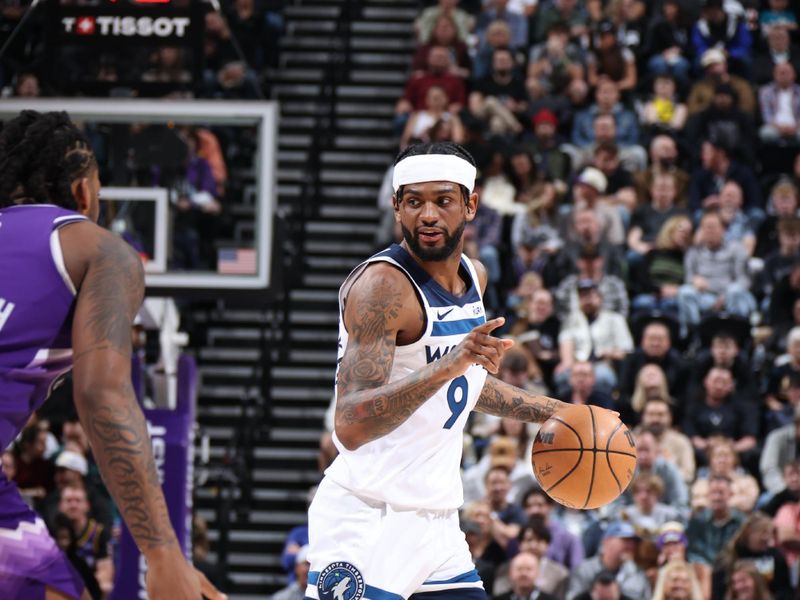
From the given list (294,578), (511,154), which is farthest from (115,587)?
(511,154)

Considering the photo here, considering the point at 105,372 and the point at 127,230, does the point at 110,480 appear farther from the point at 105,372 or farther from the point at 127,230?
the point at 127,230

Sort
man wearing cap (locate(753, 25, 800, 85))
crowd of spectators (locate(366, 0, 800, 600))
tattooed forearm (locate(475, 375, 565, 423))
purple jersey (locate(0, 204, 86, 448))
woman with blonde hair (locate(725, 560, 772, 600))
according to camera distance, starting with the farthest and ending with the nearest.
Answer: man wearing cap (locate(753, 25, 800, 85))
crowd of spectators (locate(366, 0, 800, 600))
woman with blonde hair (locate(725, 560, 772, 600))
tattooed forearm (locate(475, 375, 565, 423))
purple jersey (locate(0, 204, 86, 448))

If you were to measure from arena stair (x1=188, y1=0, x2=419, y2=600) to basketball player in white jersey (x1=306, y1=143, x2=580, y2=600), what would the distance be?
7589mm

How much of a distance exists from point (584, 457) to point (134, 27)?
541 centimetres

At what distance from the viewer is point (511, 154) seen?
591 inches

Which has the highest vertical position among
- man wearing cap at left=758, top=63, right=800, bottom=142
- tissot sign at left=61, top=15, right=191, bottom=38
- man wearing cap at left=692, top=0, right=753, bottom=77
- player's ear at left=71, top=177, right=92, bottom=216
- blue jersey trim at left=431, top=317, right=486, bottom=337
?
man wearing cap at left=692, top=0, right=753, bottom=77

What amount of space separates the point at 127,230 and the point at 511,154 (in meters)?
6.05

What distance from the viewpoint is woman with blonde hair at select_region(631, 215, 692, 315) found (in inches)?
547

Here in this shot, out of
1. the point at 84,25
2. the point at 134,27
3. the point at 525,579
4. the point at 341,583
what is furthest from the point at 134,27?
the point at 341,583

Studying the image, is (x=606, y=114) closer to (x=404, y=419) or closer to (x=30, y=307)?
(x=404, y=419)

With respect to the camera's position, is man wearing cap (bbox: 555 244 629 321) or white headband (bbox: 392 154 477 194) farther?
man wearing cap (bbox: 555 244 629 321)

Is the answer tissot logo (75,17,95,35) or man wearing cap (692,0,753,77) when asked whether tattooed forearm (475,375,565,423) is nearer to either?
tissot logo (75,17,95,35)

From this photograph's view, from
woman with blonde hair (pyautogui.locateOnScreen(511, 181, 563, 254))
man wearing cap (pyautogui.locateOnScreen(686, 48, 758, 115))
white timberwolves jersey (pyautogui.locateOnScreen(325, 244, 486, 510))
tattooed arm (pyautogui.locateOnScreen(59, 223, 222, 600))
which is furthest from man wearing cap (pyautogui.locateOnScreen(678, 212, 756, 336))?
tattooed arm (pyautogui.locateOnScreen(59, 223, 222, 600))

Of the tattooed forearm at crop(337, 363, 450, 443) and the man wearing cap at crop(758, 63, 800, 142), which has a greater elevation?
the man wearing cap at crop(758, 63, 800, 142)
